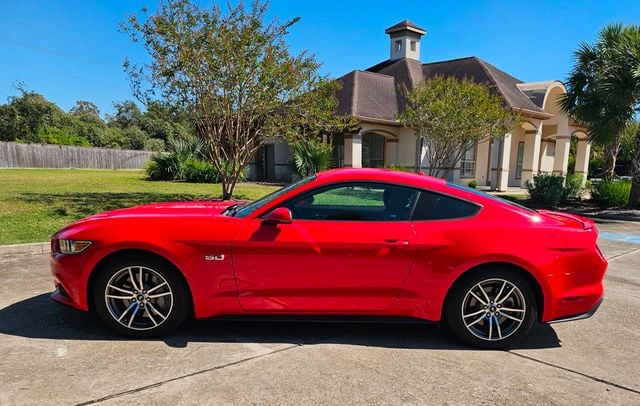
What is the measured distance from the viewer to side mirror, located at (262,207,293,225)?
11.4ft

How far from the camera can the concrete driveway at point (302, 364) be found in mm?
2883

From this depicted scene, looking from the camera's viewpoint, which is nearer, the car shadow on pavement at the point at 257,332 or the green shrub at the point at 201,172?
the car shadow on pavement at the point at 257,332

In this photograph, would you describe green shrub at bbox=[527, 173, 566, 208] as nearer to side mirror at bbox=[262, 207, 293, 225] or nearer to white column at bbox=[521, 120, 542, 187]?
white column at bbox=[521, 120, 542, 187]

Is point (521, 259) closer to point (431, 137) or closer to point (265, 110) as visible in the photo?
point (265, 110)

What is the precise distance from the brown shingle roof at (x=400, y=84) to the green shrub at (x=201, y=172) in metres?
6.68

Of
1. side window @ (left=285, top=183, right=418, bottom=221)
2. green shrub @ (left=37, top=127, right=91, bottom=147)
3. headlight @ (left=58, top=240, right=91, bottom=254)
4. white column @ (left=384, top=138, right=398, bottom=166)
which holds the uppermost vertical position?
green shrub @ (left=37, top=127, right=91, bottom=147)

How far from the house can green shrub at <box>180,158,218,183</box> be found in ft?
12.8

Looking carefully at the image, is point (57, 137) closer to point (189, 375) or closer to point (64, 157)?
point (64, 157)

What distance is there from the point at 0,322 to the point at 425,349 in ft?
12.7

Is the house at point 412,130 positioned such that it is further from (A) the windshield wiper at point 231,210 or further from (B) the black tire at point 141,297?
(B) the black tire at point 141,297

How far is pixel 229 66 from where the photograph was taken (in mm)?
9773

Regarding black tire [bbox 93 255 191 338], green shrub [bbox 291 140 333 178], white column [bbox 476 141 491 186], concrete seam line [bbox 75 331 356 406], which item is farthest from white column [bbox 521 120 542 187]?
black tire [bbox 93 255 191 338]

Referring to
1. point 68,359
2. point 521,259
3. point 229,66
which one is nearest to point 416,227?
point 521,259

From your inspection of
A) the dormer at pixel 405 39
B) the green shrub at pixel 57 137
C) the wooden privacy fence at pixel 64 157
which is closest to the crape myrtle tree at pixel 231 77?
the dormer at pixel 405 39
